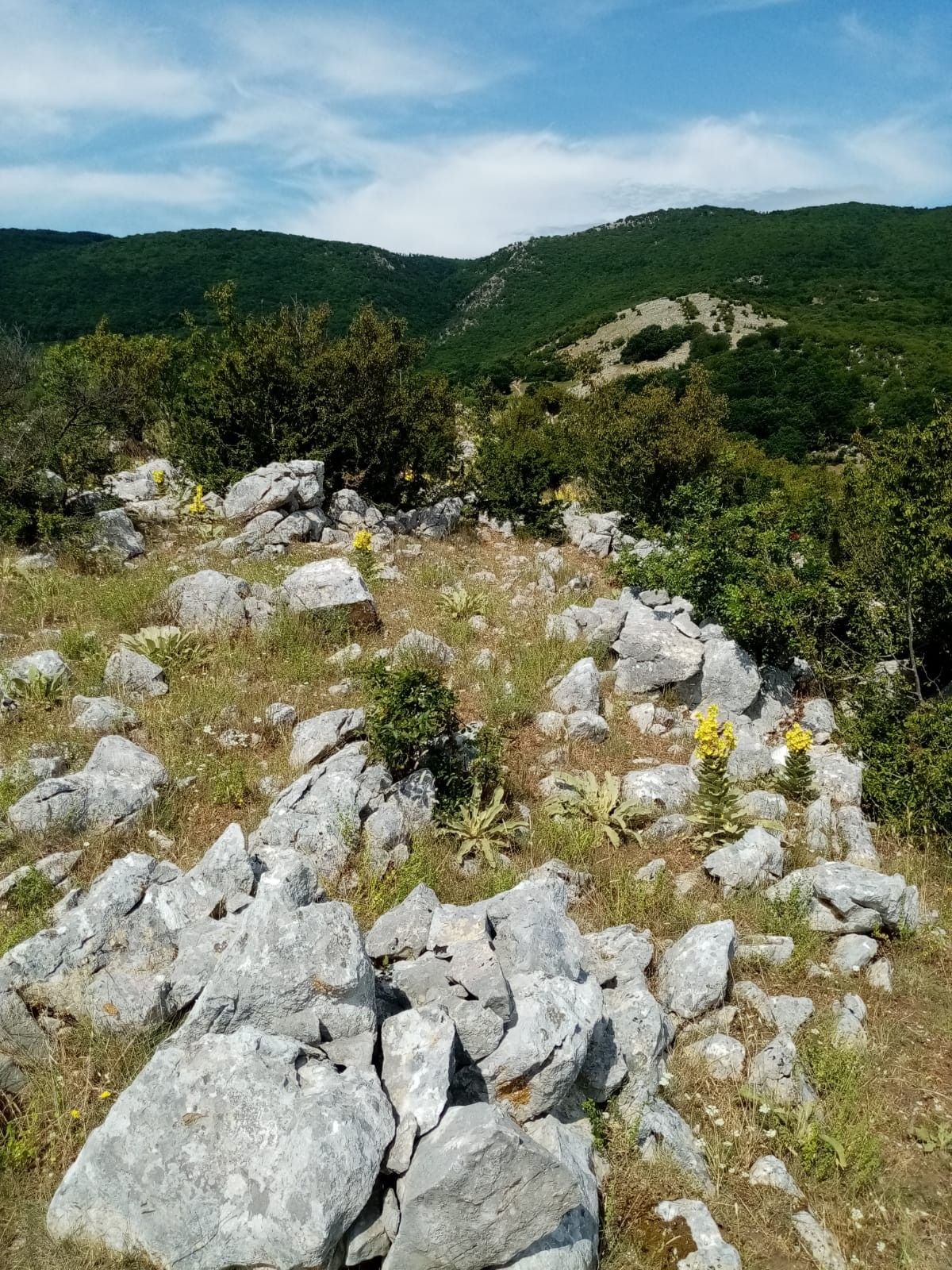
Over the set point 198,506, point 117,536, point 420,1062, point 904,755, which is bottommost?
point 904,755

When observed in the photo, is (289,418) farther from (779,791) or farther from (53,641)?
(779,791)

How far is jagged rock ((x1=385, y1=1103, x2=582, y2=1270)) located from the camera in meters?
2.79

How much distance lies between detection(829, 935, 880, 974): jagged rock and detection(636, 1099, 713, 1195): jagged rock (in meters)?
1.84

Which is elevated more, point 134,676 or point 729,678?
point 134,676

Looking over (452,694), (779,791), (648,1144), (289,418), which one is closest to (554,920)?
(648,1144)

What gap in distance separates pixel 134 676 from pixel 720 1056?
629 cm

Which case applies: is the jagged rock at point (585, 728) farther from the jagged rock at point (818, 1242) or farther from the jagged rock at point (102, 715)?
the jagged rock at point (818, 1242)

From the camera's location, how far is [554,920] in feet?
14.3

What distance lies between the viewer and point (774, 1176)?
363cm

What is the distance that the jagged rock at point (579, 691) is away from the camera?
Result: 26.3ft

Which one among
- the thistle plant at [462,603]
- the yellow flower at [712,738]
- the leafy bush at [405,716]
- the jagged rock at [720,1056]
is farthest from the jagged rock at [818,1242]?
the thistle plant at [462,603]

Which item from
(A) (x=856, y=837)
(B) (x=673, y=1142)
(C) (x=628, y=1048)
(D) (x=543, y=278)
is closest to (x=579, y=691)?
(A) (x=856, y=837)

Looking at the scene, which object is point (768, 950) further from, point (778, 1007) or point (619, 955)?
point (619, 955)

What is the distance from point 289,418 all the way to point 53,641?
24.2 feet
